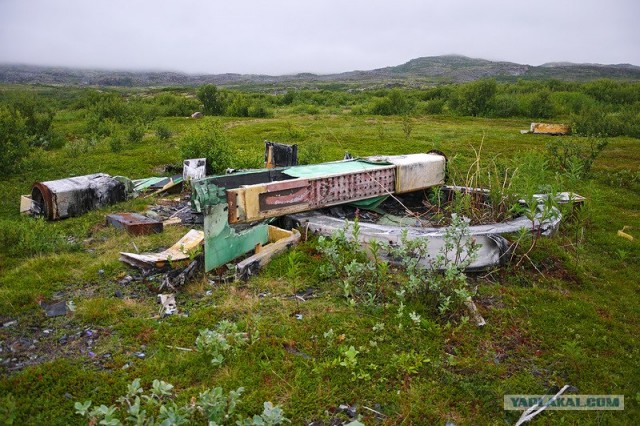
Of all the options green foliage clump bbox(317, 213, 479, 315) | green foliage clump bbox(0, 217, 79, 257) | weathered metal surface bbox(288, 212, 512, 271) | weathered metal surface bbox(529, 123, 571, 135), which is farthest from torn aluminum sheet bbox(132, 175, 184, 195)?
weathered metal surface bbox(529, 123, 571, 135)

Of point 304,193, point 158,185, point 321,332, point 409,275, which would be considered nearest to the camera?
point 321,332

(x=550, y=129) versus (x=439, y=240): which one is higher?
(x=550, y=129)

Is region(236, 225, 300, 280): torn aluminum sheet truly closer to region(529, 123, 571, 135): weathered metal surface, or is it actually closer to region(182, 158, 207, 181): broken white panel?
region(182, 158, 207, 181): broken white panel

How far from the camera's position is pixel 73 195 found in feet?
25.5

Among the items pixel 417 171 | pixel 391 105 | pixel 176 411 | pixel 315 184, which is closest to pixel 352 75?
pixel 391 105

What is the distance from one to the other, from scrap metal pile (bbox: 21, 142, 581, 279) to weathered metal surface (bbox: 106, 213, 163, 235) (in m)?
0.01

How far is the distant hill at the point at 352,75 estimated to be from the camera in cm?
8938

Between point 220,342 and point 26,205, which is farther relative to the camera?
point 26,205

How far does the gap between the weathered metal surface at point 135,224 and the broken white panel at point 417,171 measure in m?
3.70

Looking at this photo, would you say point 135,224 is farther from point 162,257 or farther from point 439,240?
point 439,240

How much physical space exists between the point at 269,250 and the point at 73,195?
13.8 feet

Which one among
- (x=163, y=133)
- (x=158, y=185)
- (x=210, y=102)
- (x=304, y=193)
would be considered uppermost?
(x=210, y=102)

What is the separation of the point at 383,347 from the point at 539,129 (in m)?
19.7

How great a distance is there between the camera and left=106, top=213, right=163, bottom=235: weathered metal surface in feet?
22.3
